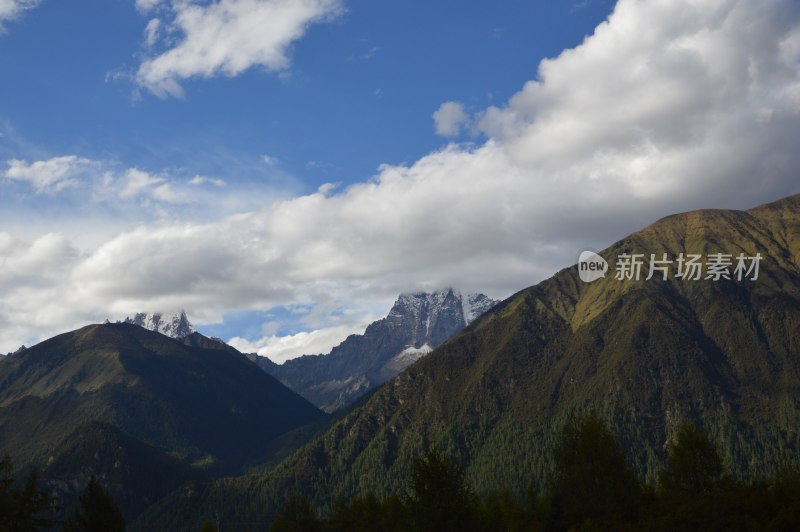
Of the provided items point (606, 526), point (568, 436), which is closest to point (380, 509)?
point (568, 436)

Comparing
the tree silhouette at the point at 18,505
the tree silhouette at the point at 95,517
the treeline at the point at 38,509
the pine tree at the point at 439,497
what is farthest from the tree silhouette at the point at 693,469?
the tree silhouette at the point at 18,505

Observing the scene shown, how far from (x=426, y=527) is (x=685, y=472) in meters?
45.4

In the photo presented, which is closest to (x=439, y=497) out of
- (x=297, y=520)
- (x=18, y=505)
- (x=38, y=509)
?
(x=38, y=509)

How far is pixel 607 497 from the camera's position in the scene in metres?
82.3

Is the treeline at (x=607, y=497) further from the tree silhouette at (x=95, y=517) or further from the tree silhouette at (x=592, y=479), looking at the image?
the tree silhouette at (x=95, y=517)

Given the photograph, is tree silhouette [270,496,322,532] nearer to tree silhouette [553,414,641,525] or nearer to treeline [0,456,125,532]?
treeline [0,456,125,532]

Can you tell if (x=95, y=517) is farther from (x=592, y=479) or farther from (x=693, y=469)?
(x=693, y=469)

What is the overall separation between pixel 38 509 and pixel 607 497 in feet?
203

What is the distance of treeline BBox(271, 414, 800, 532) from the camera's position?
7012cm

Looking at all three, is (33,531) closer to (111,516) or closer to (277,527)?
(111,516)

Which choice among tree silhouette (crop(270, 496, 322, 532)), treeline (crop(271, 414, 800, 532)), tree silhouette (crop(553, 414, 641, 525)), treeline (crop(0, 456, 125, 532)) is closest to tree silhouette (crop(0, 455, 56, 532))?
treeline (crop(0, 456, 125, 532))

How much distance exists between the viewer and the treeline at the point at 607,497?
70125 mm

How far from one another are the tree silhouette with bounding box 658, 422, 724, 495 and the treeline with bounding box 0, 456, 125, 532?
74915mm

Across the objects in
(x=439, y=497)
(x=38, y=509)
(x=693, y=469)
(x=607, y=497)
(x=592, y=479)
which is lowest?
(x=693, y=469)
